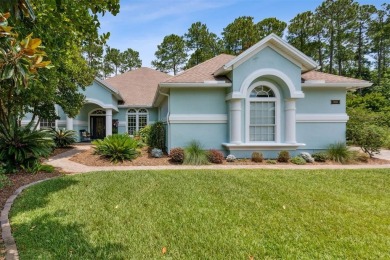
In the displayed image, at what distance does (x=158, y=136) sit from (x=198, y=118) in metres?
3.12

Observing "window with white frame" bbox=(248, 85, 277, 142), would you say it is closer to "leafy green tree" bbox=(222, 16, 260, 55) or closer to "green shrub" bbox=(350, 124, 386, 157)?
"green shrub" bbox=(350, 124, 386, 157)

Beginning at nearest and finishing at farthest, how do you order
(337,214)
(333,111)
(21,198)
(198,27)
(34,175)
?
(337,214), (21,198), (34,175), (333,111), (198,27)

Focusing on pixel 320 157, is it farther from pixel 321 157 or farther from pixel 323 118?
pixel 323 118

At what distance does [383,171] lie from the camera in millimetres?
8789

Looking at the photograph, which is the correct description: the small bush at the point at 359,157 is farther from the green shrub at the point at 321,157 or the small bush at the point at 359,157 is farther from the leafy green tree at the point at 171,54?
the leafy green tree at the point at 171,54

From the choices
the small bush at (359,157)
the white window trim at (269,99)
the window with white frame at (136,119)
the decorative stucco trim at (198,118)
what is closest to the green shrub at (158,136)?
the decorative stucco trim at (198,118)

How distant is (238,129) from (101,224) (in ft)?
27.7

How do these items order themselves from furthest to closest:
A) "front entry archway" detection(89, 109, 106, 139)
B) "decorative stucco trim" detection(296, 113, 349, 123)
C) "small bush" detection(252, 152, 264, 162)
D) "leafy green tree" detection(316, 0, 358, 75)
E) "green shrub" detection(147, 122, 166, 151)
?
"leafy green tree" detection(316, 0, 358, 75)
"front entry archway" detection(89, 109, 106, 139)
"green shrub" detection(147, 122, 166, 151)
"decorative stucco trim" detection(296, 113, 349, 123)
"small bush" detection(252, 152, 264, 162)

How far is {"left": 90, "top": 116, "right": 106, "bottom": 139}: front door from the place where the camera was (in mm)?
23359

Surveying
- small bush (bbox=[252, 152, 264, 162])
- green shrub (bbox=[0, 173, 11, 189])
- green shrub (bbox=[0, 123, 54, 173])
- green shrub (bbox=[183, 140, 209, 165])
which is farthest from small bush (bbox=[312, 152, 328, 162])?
green shrub (bbox=[0, 173, 11, 189])

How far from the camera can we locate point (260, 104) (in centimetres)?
1203

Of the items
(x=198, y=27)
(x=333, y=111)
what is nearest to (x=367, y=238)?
(x=333, y=111)

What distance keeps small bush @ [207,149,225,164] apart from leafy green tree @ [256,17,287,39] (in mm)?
27220

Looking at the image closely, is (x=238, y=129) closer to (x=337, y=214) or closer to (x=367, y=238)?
(x=337, y=214)
